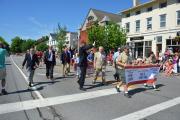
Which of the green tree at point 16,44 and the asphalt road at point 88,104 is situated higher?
the green tree at point 16,44

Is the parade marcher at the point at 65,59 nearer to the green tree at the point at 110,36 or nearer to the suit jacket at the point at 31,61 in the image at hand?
the suit jacket at the point at 31,61

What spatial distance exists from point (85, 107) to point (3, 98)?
3.09 meters

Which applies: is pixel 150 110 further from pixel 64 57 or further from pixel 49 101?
pixel 64 57

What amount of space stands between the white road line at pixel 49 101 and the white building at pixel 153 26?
2342cm

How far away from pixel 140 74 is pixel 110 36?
28811 mm

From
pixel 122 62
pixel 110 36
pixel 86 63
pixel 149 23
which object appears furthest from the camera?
pixel 110 36

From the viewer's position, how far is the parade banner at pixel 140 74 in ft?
31.5

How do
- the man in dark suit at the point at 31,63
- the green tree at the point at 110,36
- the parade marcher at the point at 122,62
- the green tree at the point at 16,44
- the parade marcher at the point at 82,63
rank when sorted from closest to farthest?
the parade marcher at the point at 122,62 < the parade marcher at the point at 82,63 < the man in dark suit at the point at 31,63 < the green tree at the point at 110,36 < the green tree at the point at 16,44

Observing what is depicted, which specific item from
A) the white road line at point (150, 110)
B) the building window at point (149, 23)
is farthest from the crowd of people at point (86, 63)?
the building window at point (149, 23)

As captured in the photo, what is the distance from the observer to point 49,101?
834cm

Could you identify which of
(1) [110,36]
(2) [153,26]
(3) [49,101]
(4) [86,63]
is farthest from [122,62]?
(1) [110,36]

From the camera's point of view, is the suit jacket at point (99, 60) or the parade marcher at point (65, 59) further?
the parade marcher at point (65, 59)

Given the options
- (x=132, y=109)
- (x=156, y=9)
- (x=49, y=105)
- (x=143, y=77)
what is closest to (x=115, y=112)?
(x=132, y=109)

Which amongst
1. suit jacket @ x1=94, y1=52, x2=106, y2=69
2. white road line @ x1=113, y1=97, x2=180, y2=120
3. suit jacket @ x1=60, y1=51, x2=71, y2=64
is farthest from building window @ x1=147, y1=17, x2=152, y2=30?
white road line @ x1=113, y1=97, x2=180, y2=120
